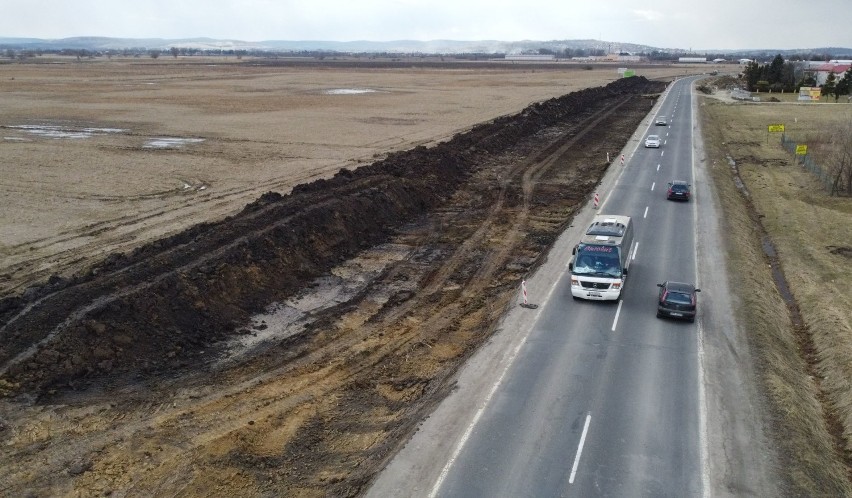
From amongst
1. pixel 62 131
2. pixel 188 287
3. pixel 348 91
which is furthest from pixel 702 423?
pixel 348 91

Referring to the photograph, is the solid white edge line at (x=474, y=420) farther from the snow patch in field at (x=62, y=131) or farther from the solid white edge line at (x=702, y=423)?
the snow patch in field at (x=62, y=131)

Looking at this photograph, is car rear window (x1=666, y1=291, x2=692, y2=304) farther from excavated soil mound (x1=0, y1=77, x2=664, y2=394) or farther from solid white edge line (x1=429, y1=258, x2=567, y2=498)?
excavated soil mound (x1=0, y1=77, x2=664, y2=394)

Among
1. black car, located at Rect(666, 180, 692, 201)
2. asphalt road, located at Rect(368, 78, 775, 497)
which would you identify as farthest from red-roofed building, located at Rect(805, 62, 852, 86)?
asphalt road, located at Rect(368, 78, 775, 497)

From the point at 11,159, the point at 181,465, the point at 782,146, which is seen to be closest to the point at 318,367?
the point at 181,465

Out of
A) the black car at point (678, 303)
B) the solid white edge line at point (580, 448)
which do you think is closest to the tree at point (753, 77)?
the black car at point (678, 303)

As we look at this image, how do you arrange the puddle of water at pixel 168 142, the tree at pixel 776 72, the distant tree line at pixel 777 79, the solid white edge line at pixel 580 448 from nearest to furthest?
the solid white edge line at pixel 580 448 < the puddle of water at pixel 168 142 < the distant tree line at pixel 777 79 < the tree at pixel 776 72

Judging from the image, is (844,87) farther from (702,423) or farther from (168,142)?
(702,423)

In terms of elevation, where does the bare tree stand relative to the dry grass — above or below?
above
